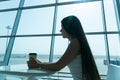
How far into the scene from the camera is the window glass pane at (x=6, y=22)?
5294 mm

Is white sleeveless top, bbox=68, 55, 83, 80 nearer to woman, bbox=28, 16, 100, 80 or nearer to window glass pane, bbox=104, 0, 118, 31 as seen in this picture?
woman, bbox=28, 16, 100, 80

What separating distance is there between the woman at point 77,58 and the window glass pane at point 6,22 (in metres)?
3.96

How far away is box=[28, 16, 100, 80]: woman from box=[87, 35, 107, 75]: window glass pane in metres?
2.63

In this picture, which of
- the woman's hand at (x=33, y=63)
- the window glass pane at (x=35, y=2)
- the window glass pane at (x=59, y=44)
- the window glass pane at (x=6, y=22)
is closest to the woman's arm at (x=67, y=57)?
the woman's hand at (x=33, y=63)

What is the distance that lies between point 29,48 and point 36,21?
2.47ft

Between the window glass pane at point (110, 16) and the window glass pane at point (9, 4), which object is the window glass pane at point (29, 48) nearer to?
the window glass pane at point (9, 4)

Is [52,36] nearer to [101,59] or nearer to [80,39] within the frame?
[101,59]

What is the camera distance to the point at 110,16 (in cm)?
429

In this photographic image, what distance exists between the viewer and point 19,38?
5.04m

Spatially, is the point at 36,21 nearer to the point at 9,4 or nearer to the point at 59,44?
the point at 59,44

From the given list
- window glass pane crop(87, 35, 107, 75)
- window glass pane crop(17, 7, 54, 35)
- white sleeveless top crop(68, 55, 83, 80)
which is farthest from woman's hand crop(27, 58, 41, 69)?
window glass pane crop(17, 7, 54, 35)

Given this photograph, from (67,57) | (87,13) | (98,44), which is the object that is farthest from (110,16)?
(67,57)

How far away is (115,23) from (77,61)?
2.95 m

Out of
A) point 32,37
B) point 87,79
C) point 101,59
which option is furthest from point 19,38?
point 87,79
